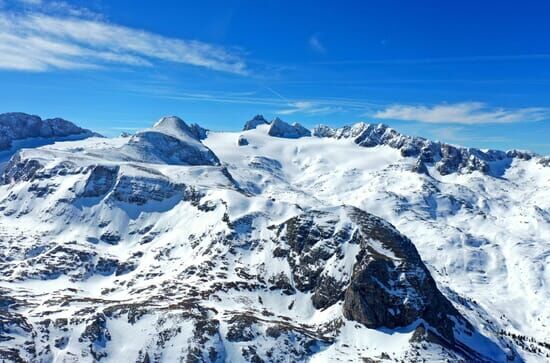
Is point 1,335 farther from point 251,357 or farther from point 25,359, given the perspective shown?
point 251,357

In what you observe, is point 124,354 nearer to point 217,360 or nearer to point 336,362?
point 217,360

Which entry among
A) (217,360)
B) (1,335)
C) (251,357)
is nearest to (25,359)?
(1,335)

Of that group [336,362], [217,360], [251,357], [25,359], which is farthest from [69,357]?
[336,362]

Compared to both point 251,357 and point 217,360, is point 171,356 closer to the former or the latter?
point 217,360

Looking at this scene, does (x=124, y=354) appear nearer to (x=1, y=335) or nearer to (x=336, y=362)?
(x=1, y=335)

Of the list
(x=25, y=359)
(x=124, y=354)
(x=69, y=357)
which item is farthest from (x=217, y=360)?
(x=25, y=359)

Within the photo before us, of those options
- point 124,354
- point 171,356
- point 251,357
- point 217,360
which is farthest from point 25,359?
point 251,357
